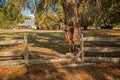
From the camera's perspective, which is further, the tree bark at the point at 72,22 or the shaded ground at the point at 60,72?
the tree bark at the point at 72,22

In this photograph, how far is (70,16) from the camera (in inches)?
570

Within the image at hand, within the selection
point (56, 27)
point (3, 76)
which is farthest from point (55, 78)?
point (56, 27)

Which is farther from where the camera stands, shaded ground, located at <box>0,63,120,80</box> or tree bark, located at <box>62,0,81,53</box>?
tree bark, located at <box>62,0,81,53</box>

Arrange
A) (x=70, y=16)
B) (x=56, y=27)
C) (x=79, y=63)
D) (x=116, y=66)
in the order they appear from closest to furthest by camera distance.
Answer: (x=116, y=66) → (x=79, y=63) → (x=70, y=16) → (x=56, y=27)

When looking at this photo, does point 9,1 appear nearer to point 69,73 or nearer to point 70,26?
point 70,26

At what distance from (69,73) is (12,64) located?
2.87 meters

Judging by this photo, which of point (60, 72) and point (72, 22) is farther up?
point (72, 22)

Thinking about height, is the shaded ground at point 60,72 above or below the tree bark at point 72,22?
below

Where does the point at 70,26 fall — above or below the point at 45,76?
above

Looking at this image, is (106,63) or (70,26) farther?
(70,26)

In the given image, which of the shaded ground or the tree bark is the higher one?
the tree bark

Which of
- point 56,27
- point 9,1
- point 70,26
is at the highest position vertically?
point 9,1

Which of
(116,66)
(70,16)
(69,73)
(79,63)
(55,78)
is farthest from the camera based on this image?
(70,16)

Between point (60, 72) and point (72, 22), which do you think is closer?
point (60, 72)
